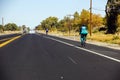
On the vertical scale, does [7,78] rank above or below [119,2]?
below

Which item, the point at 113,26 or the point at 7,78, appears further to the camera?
the point at 113,26

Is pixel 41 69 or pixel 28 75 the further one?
pixel 41 69

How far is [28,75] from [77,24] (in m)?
112

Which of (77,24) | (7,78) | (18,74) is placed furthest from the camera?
(77,24)

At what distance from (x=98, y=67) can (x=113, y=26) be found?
2324 inches

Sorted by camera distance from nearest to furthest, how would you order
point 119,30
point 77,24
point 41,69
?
point 41,69 < point 119,30 < point 77,24

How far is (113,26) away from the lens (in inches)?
2835

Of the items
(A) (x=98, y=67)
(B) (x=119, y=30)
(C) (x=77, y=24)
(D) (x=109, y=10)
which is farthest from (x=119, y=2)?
(A) (x=98, y=67)

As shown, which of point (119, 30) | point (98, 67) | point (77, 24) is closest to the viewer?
point (98, 67)

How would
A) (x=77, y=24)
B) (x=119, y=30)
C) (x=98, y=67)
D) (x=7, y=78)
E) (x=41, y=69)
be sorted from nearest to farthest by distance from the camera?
(x=7, y=78) < (x=41, y=69) < (x=98, y=67) < (x=119, y=30) < (x=77, y=24)

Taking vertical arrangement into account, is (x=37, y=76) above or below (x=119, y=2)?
below

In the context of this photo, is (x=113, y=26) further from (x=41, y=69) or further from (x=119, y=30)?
(x=41, y=69)

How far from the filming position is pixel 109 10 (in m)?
72.2

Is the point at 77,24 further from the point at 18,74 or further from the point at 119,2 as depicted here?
the point at 18,74
